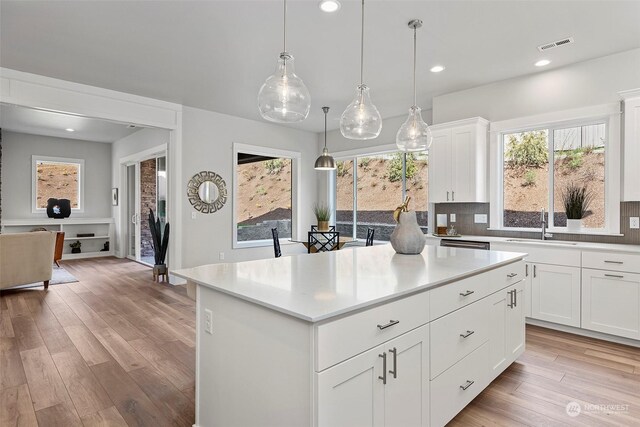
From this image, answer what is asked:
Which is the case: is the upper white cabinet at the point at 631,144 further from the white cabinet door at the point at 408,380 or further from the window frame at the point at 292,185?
the window frame at the point at 292,185

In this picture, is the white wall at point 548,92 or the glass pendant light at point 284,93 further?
the white wall at point 548,92

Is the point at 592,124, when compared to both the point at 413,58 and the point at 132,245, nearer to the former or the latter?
the point at 413,58

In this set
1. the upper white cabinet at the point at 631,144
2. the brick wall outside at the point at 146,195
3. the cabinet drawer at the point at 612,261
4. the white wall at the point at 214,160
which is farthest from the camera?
the brick wall outside at the point at 146,195

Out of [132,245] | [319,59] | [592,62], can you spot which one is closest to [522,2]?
[592,62]

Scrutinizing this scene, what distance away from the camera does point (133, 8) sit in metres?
2.76

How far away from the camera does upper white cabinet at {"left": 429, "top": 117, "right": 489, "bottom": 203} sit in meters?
4.29

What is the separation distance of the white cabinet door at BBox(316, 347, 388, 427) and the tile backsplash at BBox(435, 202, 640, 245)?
348cm

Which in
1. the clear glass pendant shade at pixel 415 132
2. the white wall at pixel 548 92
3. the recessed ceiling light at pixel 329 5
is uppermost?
the recessed ceiling light at pixel 329 5

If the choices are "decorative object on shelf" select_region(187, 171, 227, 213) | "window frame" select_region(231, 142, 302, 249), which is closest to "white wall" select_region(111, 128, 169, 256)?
"decorative object on shelf" select_region(187, 171, 227, 213)

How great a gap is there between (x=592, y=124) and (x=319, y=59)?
307cm

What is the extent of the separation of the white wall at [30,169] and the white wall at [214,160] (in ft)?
15.1

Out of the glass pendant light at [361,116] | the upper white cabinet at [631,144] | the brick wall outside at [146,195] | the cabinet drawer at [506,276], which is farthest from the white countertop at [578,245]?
the brick wall outside at [146,195]

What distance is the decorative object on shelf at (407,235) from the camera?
2.66m

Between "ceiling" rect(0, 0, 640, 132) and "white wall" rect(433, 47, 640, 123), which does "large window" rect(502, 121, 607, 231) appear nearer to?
"white wall" rect(433, 47, 640, 123)
